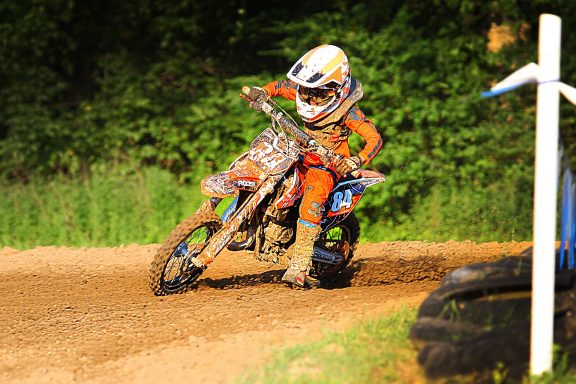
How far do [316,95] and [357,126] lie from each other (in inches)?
15.3

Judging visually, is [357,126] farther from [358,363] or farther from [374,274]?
[358,363]

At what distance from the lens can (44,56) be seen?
13.2 meters

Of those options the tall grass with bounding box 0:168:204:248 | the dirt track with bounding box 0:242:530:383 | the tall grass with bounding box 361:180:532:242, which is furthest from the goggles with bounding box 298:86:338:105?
the tall grass with bounding box 0:168:204:248

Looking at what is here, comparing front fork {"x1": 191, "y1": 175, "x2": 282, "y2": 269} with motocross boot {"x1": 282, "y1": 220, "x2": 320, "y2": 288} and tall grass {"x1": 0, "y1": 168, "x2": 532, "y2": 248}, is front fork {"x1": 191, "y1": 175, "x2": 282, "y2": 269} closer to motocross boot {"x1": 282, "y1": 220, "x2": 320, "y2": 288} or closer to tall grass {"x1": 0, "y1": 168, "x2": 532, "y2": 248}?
motocross boot {"x1": 282, "y1": 220, "x2": 320, "y2": 288}

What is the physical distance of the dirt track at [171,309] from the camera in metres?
5.16

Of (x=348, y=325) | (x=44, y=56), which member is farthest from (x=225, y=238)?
(x=44, y=56)

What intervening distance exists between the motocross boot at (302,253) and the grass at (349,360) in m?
1.68

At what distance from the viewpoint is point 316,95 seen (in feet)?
22.3

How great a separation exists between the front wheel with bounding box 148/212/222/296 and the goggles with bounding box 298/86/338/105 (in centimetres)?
114

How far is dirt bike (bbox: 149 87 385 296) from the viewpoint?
644cm

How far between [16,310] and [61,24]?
7787 mm

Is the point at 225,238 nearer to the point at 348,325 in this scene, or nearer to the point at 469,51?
the point at 348,325

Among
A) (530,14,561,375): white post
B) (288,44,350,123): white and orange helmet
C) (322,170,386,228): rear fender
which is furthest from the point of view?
(322,170,386,228): rear fender

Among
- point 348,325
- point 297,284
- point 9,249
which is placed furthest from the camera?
point 9,249
